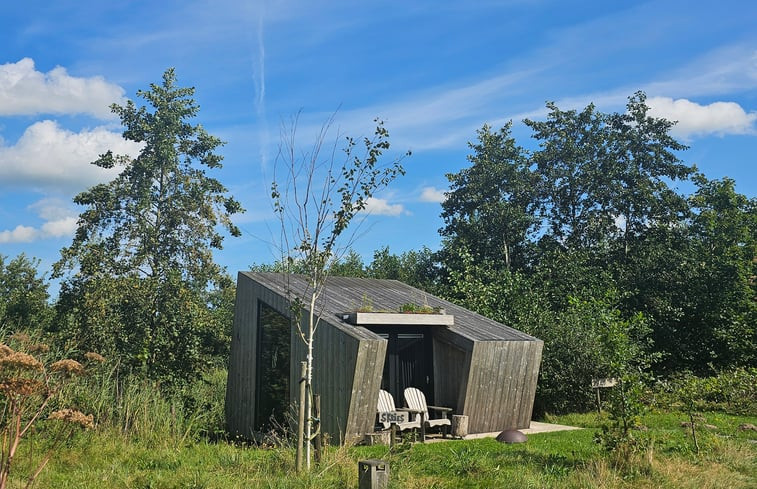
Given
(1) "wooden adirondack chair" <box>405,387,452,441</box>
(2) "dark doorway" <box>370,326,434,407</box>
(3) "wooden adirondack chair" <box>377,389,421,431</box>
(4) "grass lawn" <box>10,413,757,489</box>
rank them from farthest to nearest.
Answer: (2) "dark doorway" <box>370,326,434,407</box> < (1) "wooden adirondack chair" <box>405,387,452,441</box> < (3) "wooden adirondack chair" <box>377,389,421,431</box> < (4) "grass lawn" <box>10,413,757,489</box>

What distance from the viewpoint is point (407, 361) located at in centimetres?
1182

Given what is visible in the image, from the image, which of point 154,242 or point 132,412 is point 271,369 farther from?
point 154,242

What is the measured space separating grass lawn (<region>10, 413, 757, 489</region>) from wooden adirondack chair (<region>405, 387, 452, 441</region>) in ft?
5.33

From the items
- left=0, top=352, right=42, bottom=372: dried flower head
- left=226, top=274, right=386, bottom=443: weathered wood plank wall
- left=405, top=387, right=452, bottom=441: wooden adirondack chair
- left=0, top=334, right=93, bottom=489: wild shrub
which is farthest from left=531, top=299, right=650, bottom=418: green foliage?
left=0, top=352, right=42, bottom=372: dried flower head

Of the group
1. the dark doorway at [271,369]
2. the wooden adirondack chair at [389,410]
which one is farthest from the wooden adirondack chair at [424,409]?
the dark doorway at [271,369]

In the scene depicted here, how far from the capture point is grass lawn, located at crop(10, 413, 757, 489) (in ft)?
19.3

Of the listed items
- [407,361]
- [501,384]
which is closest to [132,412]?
[407,361]

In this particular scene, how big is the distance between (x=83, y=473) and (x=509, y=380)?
706 centimetres

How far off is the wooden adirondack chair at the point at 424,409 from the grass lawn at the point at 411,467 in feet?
5.33

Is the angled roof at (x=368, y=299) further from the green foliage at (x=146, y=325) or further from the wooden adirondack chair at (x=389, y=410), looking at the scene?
the green foliage at (x=146, y=325)

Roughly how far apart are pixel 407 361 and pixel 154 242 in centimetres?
942

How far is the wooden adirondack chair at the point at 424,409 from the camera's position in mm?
9992

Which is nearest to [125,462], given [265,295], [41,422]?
[41,422]

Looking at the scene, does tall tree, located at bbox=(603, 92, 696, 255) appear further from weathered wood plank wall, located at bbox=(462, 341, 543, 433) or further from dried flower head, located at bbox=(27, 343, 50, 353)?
dried flower head, located at bbox=(27, 343, 50, 353)
